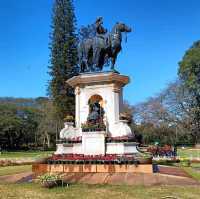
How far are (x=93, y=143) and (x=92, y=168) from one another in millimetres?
2045

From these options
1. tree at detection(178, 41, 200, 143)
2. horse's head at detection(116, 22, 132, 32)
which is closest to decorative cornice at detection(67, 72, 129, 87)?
horse's head at detection(116, 22, 132, 32)

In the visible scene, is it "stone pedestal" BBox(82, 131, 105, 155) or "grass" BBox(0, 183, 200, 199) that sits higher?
"stone pedestal" BBox(82, 131, 105, 155)

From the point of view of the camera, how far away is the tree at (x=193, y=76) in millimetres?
40406

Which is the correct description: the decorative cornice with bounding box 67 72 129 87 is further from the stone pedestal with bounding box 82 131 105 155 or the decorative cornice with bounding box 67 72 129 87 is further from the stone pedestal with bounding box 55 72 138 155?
the stone pedestal with bounding box 82 131 105 155

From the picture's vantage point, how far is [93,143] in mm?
14234

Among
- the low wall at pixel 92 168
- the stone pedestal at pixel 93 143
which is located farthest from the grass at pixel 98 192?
the stone pedestal at pixel 93 143

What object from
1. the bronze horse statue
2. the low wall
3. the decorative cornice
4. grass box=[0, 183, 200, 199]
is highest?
the bronze horse statue

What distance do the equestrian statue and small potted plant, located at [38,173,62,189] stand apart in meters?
6.99

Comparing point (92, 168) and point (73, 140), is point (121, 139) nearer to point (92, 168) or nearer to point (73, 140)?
point (73, 140)

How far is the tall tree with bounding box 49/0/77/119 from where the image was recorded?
3350cm

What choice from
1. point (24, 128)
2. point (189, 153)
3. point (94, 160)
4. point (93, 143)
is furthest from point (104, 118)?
point (24, 128)

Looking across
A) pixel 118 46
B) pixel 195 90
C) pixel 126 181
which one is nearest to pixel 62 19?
pixel 195 90

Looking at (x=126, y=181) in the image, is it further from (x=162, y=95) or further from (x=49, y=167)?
(x=162, y=95)

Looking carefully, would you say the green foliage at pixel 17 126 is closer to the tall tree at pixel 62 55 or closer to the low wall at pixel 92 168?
the tall tree at pixel 62 55
